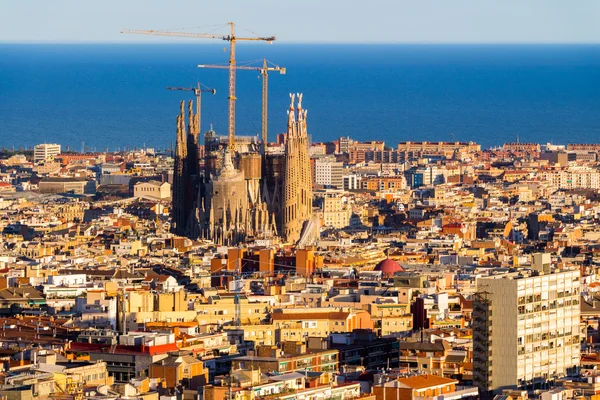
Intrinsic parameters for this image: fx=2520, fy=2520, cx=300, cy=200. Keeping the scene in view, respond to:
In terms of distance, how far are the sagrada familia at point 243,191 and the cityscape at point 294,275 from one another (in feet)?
0.34

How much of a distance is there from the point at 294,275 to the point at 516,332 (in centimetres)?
2594

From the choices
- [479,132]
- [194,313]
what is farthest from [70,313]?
[479,132]

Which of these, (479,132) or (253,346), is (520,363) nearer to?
(253,346)

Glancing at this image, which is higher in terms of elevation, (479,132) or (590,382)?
(479,132)

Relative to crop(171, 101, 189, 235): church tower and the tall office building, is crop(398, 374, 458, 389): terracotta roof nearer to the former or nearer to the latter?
the tall office building

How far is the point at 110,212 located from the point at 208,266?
31.0 m

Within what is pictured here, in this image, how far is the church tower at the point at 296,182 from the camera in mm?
92000

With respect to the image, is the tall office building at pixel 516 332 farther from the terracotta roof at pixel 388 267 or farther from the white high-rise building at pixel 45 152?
the white high-rise building at pixel 45 152

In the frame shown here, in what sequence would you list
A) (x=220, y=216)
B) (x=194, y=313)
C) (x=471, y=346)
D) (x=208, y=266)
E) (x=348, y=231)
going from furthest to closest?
(x=348, y=231), (x=220, y=216), (x=208, y=266), (x=194, y=313), (x=471, y=346)

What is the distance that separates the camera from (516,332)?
44.8 meters

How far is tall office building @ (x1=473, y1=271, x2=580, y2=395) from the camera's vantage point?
146 feet

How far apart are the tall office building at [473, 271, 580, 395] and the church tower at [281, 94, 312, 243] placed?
148ft

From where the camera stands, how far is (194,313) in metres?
55.5

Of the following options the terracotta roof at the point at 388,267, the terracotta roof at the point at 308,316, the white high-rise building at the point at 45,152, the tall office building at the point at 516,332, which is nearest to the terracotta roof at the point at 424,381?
the tall office building at the point at 516,332
